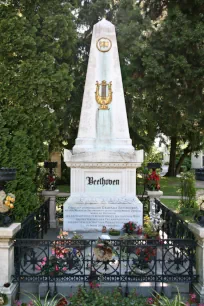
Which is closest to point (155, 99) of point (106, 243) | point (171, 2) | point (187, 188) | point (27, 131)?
point (171, 2)

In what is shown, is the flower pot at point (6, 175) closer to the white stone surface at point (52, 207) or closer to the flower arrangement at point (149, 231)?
the flower arrangement at point (149, 231)

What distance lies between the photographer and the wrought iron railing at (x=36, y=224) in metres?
7.38

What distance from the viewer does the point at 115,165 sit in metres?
9.53

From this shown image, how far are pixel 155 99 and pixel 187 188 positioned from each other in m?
7.46

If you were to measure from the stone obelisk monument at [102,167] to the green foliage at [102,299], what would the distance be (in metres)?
3.76

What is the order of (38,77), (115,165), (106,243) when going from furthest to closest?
(38,77) < (115,165) < (106,243)

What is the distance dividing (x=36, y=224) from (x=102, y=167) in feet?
7.05

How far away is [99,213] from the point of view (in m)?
9.49

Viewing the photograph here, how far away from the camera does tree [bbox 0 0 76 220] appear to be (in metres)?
11.2

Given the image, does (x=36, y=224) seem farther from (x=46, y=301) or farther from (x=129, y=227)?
(x=46, y=301)

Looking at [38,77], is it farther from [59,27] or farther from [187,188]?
[187,188]

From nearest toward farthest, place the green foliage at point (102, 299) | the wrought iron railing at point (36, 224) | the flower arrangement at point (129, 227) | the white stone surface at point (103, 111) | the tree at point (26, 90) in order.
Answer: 1. the green foliage at point (102, 299)
2. the wrought iron railing at point (36, 224)
3. the flower arrangement at point (129, 227)
4. the white stone surface at point (103, 111)
5. the tree at point (26, 90)

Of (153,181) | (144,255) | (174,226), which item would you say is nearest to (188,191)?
(153,181)

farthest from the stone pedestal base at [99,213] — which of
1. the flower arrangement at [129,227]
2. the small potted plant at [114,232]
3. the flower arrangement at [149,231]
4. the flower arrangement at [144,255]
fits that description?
the flower arrangement at [144,255]
